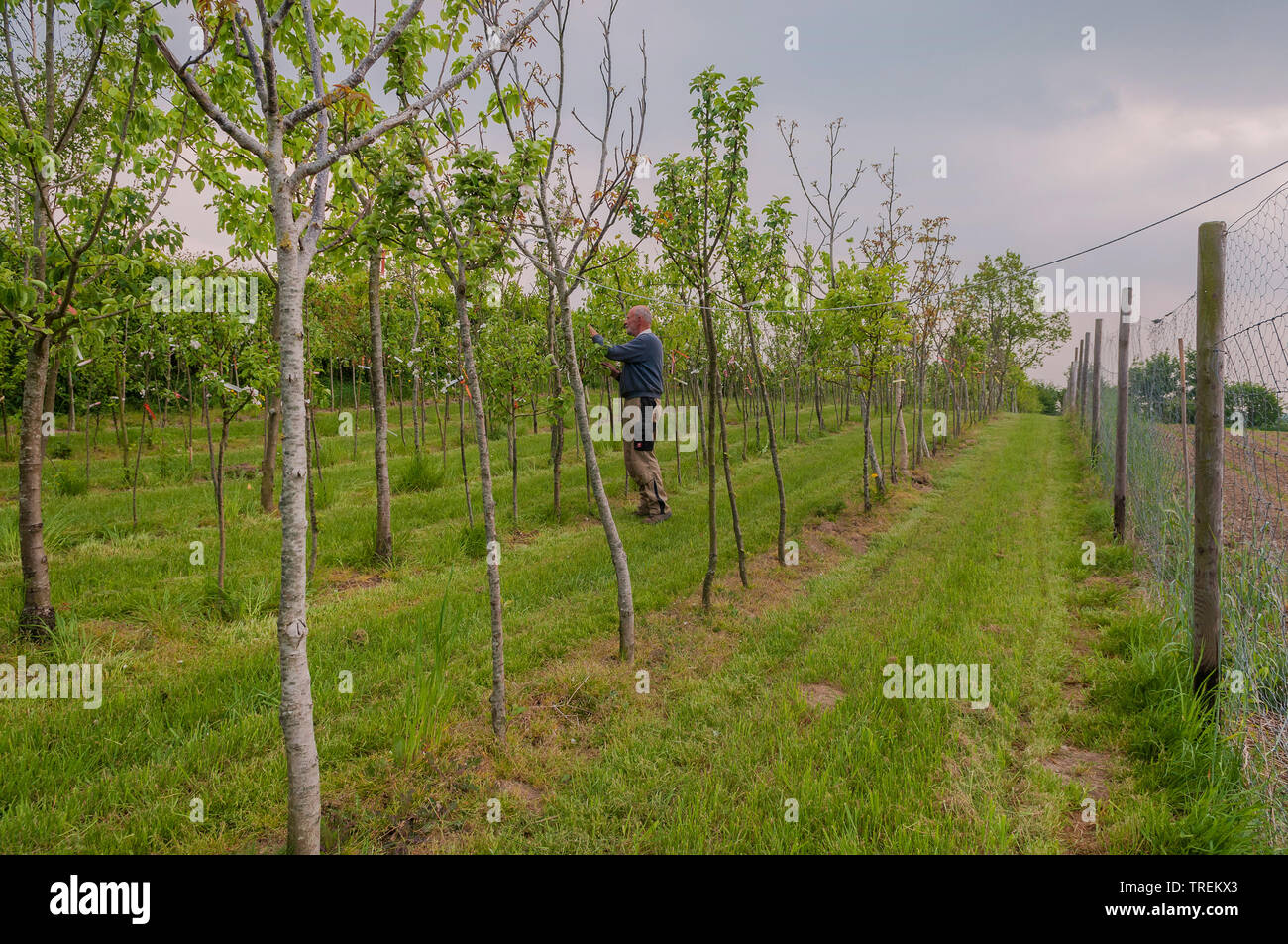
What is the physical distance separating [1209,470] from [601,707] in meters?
3.98

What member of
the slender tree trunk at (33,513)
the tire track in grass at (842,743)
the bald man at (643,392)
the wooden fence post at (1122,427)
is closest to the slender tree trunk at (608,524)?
the tire track in grass at (842,743)

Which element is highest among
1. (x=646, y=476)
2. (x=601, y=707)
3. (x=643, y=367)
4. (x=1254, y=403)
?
(x=643, y=367)

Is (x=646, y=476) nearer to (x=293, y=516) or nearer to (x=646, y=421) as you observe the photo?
(x=646, y=421)

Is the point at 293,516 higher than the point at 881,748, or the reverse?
the point at 293,516

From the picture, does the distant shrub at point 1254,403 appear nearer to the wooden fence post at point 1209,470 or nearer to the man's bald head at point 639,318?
the wooden fence post at point 1209,470

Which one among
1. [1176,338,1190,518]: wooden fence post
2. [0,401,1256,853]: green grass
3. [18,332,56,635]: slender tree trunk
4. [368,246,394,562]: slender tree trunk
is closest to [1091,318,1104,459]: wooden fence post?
[0,401,1256,853]: green grass

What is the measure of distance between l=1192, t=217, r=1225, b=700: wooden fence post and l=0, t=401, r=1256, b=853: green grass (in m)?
0.40

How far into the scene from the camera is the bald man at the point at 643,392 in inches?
312

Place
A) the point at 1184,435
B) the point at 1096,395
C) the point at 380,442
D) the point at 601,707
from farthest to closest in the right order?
the point at 1096,395
the point at 380,442
the point at 1184,435
the point at 601,707

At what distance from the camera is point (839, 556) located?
7352 millimetres

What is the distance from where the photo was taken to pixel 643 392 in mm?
8406

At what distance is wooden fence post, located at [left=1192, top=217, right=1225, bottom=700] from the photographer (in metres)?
3.44

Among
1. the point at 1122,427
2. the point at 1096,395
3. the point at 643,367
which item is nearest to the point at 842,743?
the point at 643,367

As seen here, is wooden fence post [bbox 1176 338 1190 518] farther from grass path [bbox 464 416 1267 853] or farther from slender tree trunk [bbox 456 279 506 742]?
slender tree trunk [bbox 456 279 506 742]
